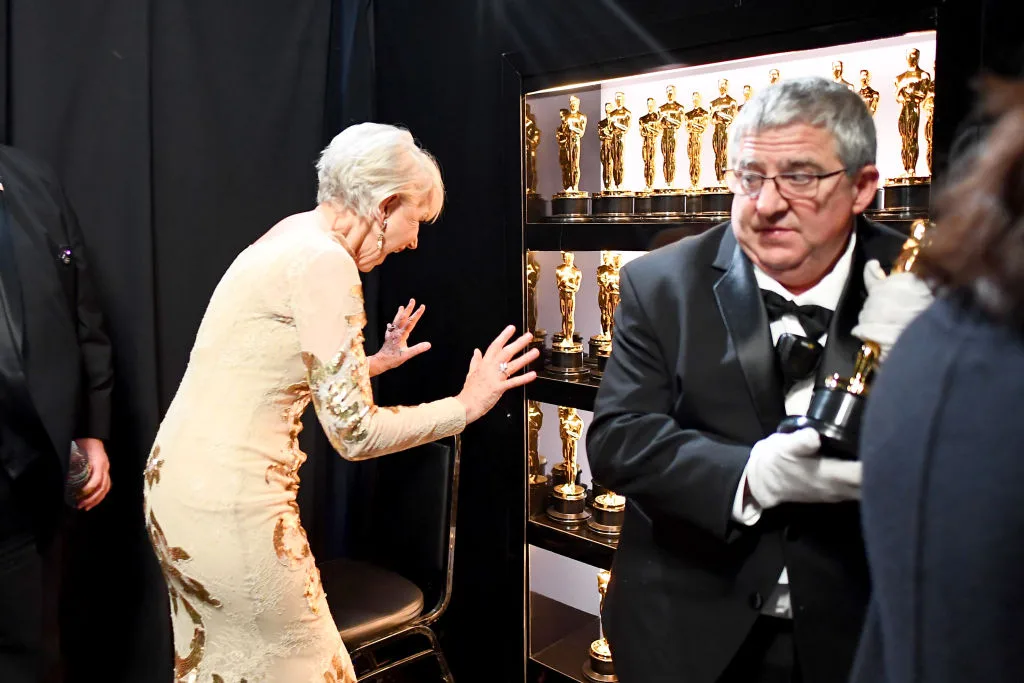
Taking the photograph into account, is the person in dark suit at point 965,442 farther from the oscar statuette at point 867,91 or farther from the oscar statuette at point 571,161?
the oscar statuette at point 571,161

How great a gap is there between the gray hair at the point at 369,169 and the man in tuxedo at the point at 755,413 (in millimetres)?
622

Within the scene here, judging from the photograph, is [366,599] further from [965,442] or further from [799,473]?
[965,442]

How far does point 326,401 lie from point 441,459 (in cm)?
87

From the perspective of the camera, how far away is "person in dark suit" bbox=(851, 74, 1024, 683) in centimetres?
51

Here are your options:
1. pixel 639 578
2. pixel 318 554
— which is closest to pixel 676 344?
pixel 639 578

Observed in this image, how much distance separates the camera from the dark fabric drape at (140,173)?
235 centimetres

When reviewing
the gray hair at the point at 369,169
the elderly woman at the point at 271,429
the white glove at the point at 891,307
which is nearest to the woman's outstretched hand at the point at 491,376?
the elderly woman at the point at 271,429

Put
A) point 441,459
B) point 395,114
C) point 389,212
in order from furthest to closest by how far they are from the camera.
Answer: point 395,114 < point 441,459 < point 389,212

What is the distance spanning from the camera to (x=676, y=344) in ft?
4.22

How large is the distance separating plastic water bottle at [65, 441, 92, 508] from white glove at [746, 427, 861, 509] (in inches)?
69.8

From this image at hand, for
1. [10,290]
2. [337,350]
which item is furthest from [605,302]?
[10,290]

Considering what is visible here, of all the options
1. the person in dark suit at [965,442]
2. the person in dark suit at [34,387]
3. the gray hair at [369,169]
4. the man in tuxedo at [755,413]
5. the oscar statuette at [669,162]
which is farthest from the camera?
the oscar statuette at [669,162]

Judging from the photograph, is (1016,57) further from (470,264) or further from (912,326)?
(470,264)

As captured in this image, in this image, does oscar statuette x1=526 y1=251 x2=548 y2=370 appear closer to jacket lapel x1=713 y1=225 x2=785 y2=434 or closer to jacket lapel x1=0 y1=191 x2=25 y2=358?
jacket lapel x1=713 y1=225 x2=785 y2=434
